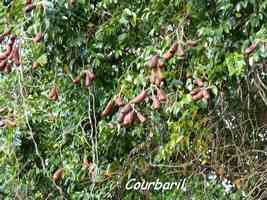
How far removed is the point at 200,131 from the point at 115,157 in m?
0.48

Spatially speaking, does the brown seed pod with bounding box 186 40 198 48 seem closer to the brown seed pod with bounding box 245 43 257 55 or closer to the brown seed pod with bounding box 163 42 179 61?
the brown seed pod with bounding box 163 42 179 61

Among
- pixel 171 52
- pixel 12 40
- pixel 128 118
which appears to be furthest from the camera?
pixel 12 40

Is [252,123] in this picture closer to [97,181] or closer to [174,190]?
[174,190]

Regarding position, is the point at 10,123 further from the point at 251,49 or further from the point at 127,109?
the point at 251,49

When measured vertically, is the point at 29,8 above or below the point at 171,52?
above

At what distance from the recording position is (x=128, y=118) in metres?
1.69

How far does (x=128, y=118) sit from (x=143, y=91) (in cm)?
14

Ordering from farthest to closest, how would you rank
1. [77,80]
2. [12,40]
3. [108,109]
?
[77,80] → [12,40] → [108,109]

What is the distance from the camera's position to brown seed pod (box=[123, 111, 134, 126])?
1.68 metres

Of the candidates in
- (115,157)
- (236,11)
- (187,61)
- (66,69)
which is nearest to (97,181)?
(115,157)

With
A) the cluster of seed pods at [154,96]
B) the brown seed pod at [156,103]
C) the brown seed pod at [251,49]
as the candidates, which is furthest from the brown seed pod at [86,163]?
the brown seed pod at [251,49]

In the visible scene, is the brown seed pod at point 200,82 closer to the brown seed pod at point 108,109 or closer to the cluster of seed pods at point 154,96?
the cluster of seed pods at point 154,96

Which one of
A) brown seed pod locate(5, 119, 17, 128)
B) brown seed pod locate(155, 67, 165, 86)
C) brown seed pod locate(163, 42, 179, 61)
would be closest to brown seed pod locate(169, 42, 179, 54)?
brown seed pod locate(163, 42, 179, 61)

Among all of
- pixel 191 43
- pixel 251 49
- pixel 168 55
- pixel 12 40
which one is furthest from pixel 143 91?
pixel 12 40
